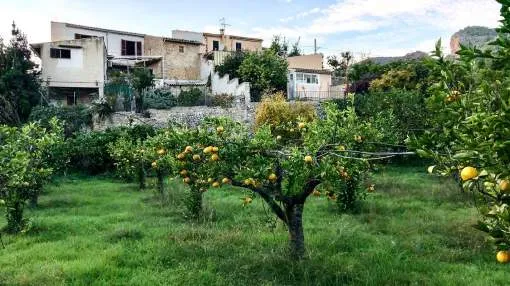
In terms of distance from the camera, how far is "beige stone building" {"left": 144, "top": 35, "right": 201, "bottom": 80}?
3850 cm

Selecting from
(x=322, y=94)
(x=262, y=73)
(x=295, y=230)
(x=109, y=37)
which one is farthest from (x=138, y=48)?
(x=295, y=230)

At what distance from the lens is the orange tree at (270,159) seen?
716cm

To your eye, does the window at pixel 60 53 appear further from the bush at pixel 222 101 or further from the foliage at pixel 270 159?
the foliage at pixel 270 159

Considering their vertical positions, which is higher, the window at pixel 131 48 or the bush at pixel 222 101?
the window at pixel 131 48

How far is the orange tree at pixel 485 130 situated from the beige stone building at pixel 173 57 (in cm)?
3597

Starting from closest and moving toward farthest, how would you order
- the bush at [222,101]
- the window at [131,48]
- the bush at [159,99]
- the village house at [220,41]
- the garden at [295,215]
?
the garden at [295,215] < the bush at [159,99] < the bush at [222,101] < the window at [131,48] < the village house at [220,41]

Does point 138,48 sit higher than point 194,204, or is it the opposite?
point 138,48

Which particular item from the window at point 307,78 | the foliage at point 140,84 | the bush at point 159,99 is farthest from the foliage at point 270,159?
the window at point 307,78

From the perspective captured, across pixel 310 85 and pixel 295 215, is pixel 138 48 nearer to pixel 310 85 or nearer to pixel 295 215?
pixel 310 85

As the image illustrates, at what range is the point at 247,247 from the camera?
876 centimetres

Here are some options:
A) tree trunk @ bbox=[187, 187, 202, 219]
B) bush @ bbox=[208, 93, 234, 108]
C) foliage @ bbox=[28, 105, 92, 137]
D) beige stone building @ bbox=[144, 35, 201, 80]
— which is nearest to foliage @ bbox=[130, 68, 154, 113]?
foliage @ bbox=[28, 105, 92, 137]

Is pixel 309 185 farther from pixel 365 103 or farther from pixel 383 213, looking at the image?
pixel 365 103

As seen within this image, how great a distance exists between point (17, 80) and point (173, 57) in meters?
13.3

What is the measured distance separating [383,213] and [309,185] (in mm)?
5260
